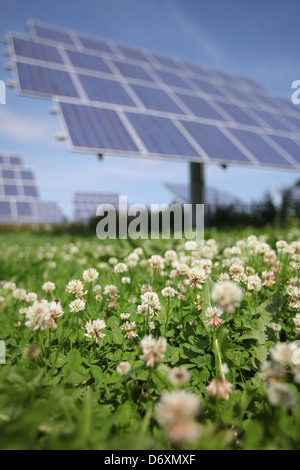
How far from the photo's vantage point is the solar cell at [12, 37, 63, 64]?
8.37 meters

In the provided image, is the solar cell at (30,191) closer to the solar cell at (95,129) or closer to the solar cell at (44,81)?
the solar cell at (44,81)

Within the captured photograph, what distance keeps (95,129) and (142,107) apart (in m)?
2.13

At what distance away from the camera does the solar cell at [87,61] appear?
9250 millimetres

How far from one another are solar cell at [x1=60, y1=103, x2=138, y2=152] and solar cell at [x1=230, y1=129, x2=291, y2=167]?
3.40 m

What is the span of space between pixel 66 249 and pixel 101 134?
2669mm

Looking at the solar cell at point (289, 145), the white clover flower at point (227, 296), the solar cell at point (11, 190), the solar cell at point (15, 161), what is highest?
the solar cell at point (15, 161)

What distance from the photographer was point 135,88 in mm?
9055

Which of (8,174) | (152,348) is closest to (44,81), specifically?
(152,348)

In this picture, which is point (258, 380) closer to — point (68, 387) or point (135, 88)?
point (68, 387)

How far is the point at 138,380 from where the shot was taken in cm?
138

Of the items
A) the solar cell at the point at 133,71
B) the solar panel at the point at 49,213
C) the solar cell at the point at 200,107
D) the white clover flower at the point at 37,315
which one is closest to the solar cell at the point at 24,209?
the solar panel at the point at 49,213

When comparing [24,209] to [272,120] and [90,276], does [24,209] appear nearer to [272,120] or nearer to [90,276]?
[272,120]

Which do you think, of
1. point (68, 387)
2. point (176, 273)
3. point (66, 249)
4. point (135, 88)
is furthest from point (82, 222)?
point (68, 387)

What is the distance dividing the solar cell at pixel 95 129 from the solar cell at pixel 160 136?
1.24 ft
